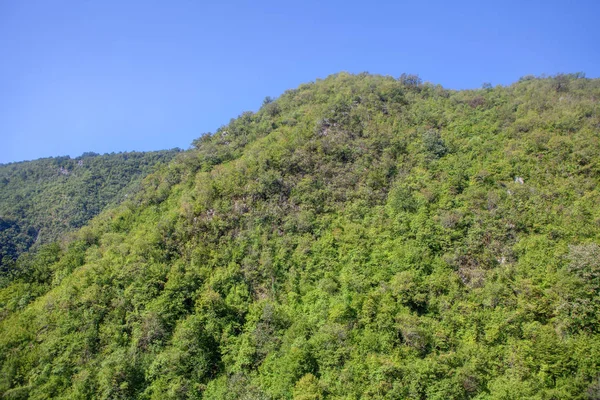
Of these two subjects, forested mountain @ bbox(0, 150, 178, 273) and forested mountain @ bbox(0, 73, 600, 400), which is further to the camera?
forested mountain @ bbox(0, 150, 178, 273)

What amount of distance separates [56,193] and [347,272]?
352ft

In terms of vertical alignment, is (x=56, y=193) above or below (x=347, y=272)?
above

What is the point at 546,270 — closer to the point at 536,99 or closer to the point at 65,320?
the point at 536,99

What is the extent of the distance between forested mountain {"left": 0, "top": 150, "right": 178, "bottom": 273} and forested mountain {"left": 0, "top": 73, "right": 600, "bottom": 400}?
96.6 feet

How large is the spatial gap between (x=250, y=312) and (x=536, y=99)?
6800 cm

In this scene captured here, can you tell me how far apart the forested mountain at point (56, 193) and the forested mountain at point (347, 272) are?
29.4 m

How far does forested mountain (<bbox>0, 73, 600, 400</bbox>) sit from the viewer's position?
123 feet

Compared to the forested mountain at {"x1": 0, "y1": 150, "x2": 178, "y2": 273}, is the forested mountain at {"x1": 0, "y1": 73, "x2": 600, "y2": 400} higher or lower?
the forested mountain at {"x1": 0, "y1": 150, "x2": 178, "y2": 273}

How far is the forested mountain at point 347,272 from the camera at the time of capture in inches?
1481

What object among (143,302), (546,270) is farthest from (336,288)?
(143,302)

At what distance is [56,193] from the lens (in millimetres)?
115688

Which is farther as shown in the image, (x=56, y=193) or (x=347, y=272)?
(x=56, y=193)

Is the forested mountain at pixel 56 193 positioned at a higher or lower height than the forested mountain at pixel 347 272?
higher

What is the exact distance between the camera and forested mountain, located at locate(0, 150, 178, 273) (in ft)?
329
